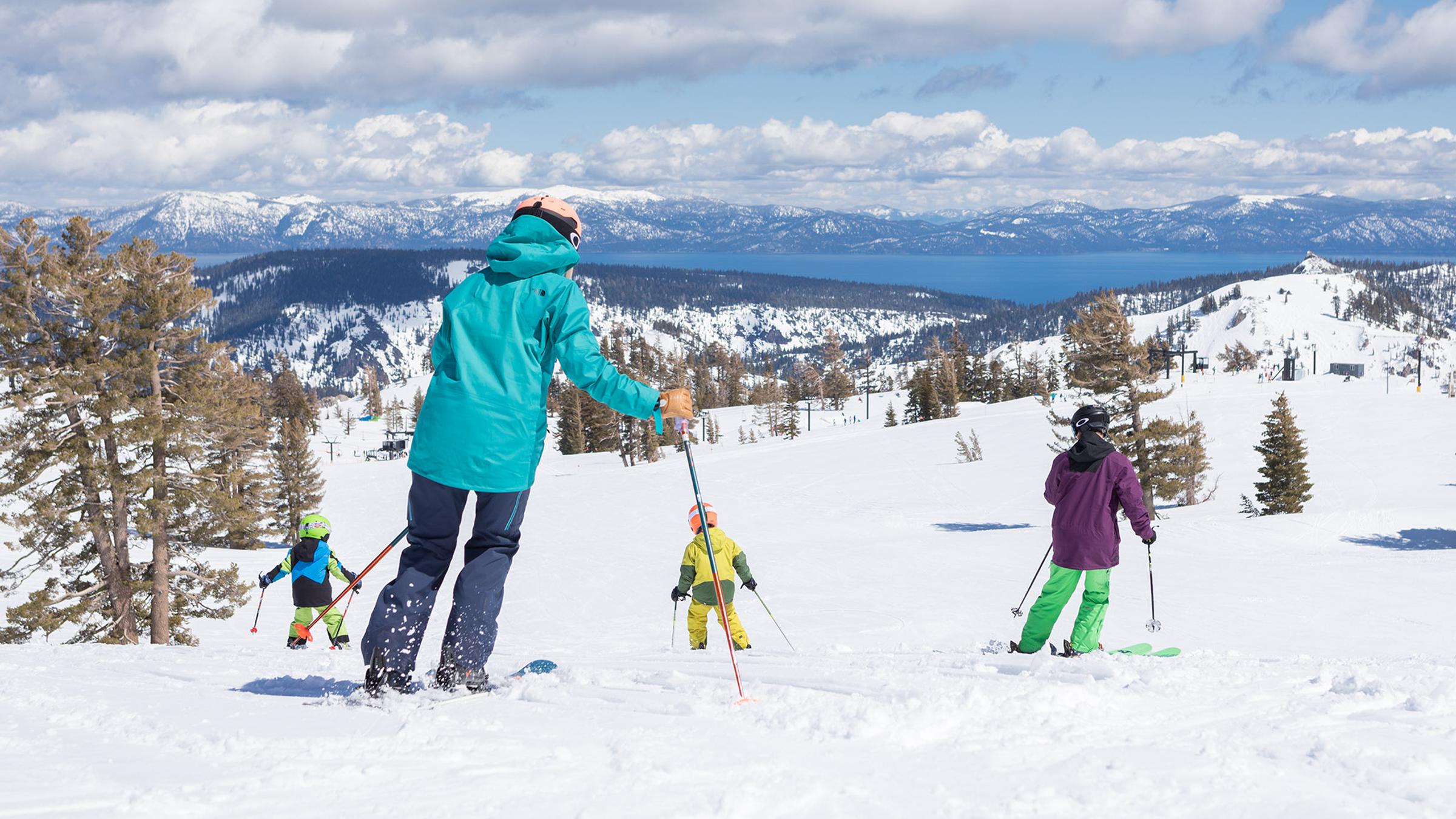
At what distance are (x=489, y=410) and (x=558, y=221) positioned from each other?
0.94m

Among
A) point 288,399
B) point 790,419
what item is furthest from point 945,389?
point 288,399

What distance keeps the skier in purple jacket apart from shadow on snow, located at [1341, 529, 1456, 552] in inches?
712

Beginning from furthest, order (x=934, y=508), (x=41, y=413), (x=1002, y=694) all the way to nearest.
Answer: (x=934, y=508), (x=41, y=413), (x=1002, y=694)

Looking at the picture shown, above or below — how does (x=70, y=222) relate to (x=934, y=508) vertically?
above

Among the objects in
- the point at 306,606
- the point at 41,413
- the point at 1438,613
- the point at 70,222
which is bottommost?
the point at 1438,613

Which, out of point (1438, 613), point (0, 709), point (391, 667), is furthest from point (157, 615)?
point (1438, 613)

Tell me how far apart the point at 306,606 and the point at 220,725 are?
22.9 feet

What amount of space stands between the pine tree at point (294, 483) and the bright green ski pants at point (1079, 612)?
36714mm

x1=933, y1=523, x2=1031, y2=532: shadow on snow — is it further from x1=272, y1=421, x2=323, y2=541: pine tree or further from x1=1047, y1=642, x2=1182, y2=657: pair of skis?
x1=272, y1=421, x2=323, y2=541: pine tree

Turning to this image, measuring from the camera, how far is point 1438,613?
11734mm

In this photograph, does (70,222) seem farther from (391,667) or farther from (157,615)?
(391,667)

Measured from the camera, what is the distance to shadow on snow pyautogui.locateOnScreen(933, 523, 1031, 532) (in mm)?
27641

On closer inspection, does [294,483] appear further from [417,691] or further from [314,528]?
[417,691]

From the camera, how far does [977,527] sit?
2875 cm
